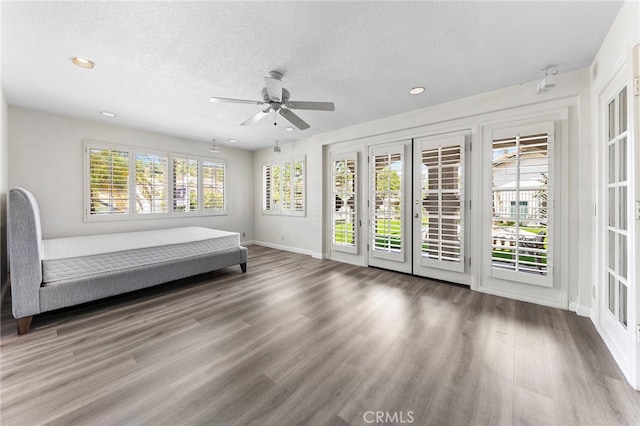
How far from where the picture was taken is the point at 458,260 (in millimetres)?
3369

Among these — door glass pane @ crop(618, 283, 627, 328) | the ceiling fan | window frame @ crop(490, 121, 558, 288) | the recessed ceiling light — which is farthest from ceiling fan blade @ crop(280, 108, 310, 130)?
door glass pane @ crop(618, 283, 627, 328)

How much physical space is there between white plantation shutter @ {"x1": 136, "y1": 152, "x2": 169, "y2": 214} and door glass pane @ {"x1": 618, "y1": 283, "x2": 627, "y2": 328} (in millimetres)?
6451

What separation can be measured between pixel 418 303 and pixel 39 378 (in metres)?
3.31

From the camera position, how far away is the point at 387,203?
409 centimetres

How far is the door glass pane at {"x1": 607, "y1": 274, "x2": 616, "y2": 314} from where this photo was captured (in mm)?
2008

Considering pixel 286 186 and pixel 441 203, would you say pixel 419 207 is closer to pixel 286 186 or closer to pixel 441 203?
pixel 441 203

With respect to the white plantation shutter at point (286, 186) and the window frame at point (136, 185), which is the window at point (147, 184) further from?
the white plantation shutter at point (286, 186)

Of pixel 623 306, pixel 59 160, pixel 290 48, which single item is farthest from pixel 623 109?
pixel 59 160

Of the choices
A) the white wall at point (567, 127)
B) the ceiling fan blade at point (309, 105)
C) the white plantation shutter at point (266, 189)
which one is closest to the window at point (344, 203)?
the white wall at point (567, 127)

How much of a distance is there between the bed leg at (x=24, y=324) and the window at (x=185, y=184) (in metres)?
3.20

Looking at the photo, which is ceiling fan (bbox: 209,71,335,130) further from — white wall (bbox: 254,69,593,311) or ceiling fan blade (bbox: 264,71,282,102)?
white wall (bbox: 254,69,593,311)

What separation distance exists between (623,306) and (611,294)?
1.00 feet

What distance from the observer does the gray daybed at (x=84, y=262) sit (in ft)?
7.12

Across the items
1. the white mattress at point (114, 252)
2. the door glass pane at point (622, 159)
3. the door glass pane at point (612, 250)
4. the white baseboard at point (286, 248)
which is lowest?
the white baseboard at point (286, 248)
